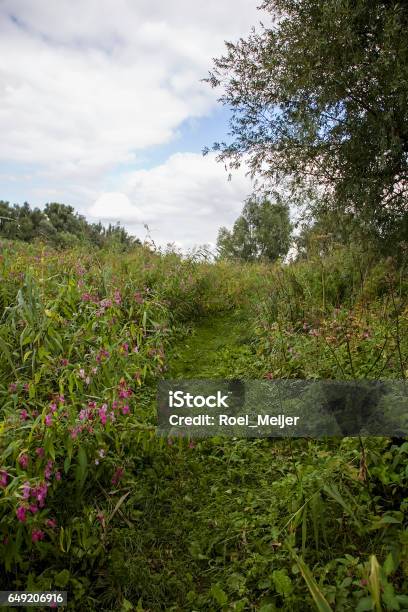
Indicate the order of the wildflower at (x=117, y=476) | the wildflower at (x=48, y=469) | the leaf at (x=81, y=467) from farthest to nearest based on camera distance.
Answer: the wildflower at (x=117, y=476), the leaf at (x=81, y=467), the wildflower at (x=48, y=469)

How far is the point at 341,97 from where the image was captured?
6.06m

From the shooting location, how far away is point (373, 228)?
251 inches

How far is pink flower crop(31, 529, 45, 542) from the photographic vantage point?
2.17m

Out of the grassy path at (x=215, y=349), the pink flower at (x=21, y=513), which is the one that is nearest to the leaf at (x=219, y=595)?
the pink flower at (x=21, y=513)

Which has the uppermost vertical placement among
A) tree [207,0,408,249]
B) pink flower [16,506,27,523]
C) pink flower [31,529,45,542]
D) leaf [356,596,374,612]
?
tree [207,0,408,249]

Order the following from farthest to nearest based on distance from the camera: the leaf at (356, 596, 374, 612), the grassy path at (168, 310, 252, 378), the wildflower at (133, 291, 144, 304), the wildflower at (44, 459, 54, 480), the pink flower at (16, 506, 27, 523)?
the wildflower at (133, 291, 144, 304)
the grassy path at (168, 310, 252, 378)
the wildflower at (44, 459, 54, 480)
the pink flower at (16, 506, 27, 523)
the leaf at (356, 596, 374, 612)

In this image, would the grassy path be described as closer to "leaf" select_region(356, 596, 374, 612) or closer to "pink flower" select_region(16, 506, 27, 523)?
"pink flower" select_region(16, 506, 27, 523)

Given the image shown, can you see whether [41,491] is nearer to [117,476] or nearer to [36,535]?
[36,535]

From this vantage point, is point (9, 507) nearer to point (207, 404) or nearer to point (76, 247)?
point (207, 404)

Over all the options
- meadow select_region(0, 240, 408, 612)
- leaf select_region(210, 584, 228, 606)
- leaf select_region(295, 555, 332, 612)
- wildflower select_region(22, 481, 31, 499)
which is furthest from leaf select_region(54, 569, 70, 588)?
leaf select_region(295, 555, 332, 612)

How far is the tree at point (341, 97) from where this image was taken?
5.52m

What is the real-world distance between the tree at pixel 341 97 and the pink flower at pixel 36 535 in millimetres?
5303

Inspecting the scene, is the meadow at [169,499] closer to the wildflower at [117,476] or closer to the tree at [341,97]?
the wildflower at [117,476]

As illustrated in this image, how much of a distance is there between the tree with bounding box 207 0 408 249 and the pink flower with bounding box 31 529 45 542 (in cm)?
530
